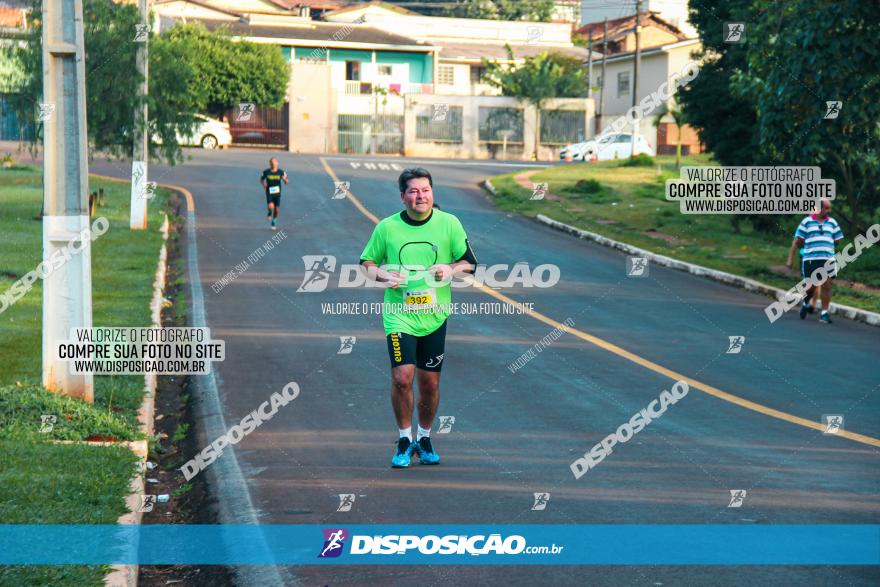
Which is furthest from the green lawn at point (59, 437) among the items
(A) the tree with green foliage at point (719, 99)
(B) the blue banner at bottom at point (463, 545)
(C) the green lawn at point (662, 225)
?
(A) the tree with green foliage at point (719, 99)

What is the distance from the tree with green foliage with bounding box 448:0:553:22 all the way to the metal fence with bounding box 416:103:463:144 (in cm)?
3441

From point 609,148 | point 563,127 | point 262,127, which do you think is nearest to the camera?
point 609,148

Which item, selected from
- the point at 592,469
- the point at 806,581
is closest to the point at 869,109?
the point at 592,469

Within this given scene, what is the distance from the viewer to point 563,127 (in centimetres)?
6869

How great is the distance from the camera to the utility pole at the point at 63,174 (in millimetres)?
10344

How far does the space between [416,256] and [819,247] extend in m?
11.7

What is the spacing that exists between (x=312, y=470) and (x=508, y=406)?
9.59 ft

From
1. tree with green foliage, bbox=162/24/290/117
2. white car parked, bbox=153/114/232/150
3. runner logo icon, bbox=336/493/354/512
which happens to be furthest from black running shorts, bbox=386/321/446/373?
tree with green foliage, bbox=162/24/290/117

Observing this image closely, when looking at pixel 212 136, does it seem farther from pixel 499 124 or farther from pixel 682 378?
pixel 682 378

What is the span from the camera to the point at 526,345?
15320 millimetres

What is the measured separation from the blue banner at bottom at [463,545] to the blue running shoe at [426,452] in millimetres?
1661

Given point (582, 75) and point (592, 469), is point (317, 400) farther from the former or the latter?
point (582, 75)

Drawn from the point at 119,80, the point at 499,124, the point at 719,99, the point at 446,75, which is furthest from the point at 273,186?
the point at 446,75

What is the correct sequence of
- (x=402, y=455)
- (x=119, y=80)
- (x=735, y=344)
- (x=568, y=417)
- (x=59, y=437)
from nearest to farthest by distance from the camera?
(x=402, y=455) → (x=59, y=437) → (x=568, y=417) → (x=735, y=344) → (x=119, y=80)
